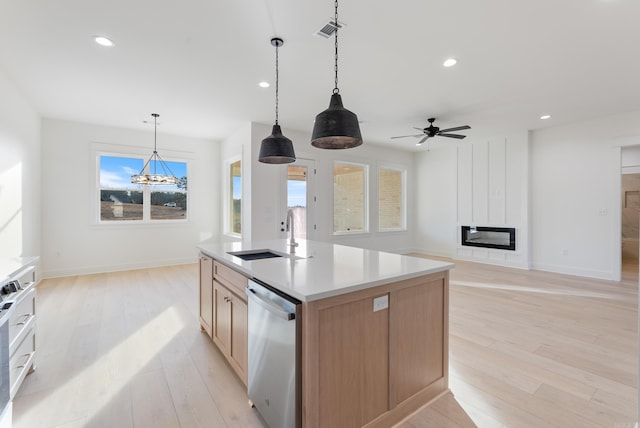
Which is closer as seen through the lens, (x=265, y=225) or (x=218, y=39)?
(x=218, y=39)

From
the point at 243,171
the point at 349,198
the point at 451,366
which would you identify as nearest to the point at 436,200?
the point at 349,198

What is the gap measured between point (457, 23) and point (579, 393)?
2995 millimetres

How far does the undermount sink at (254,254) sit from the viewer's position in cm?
264

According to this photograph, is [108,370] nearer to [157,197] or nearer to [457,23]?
[457,23]

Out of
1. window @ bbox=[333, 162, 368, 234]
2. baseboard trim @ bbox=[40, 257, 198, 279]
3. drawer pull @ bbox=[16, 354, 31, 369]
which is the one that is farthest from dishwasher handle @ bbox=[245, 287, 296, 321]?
baseboard trim @ bbox=[40, 257, 198, 279]

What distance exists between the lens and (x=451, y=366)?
240 cm

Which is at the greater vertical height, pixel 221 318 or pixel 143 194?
pixel 143 194

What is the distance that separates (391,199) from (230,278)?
255 inches

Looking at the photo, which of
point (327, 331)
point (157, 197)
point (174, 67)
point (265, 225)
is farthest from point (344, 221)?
point (327, 331)

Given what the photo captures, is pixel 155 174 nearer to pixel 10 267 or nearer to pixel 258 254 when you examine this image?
pixel 10 267

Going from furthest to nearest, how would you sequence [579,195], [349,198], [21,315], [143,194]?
[349,198] < [143,194] < [579,195] < [21,315]

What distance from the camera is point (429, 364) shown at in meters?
1.94

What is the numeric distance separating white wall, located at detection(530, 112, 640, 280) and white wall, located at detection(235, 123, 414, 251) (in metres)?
2.99

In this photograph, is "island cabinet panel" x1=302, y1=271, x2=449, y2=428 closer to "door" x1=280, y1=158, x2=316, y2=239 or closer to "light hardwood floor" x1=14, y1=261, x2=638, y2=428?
"light hardwood floor" x1=14, y1=261, x2=638, y2=428
